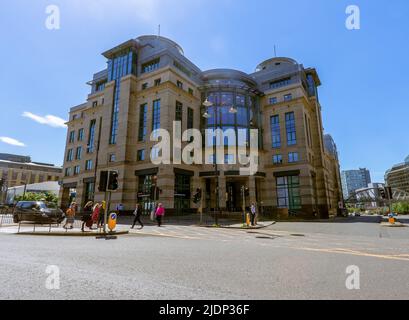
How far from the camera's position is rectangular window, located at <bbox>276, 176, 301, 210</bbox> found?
36812 mm

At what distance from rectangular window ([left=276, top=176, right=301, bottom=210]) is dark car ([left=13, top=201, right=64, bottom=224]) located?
30394 millimetres

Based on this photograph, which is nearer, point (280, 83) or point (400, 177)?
point (280, 83)

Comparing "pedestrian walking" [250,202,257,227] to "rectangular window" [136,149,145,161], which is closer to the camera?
"pedestrian walking" [250,202,257,227]

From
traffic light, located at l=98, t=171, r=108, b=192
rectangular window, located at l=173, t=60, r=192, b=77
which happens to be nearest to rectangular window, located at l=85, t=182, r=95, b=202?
rectangular window, located at l=173, t=60, r=192, b=77

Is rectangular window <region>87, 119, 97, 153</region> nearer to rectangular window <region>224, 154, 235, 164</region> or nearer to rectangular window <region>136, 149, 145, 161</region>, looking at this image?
rectangular window <region>136, 149, 145, 161</region>

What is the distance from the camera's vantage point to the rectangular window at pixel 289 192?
36.8m

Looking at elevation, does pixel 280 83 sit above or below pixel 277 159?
above

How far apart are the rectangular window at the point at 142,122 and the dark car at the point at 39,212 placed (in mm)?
16920

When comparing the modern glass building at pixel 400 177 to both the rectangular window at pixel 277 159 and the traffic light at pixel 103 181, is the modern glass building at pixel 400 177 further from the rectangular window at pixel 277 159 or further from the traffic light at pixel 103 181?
the traffic light at pixel 103 181

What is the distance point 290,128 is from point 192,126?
53.9 feet

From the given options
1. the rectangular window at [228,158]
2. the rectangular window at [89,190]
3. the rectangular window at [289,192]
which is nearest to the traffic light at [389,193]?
the rectangular window at [289,192]

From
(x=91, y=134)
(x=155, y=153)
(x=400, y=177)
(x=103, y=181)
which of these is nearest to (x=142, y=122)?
(x=155, y=153)

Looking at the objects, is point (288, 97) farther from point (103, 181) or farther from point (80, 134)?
point (80, 134)

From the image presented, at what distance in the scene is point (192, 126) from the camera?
37656mm
